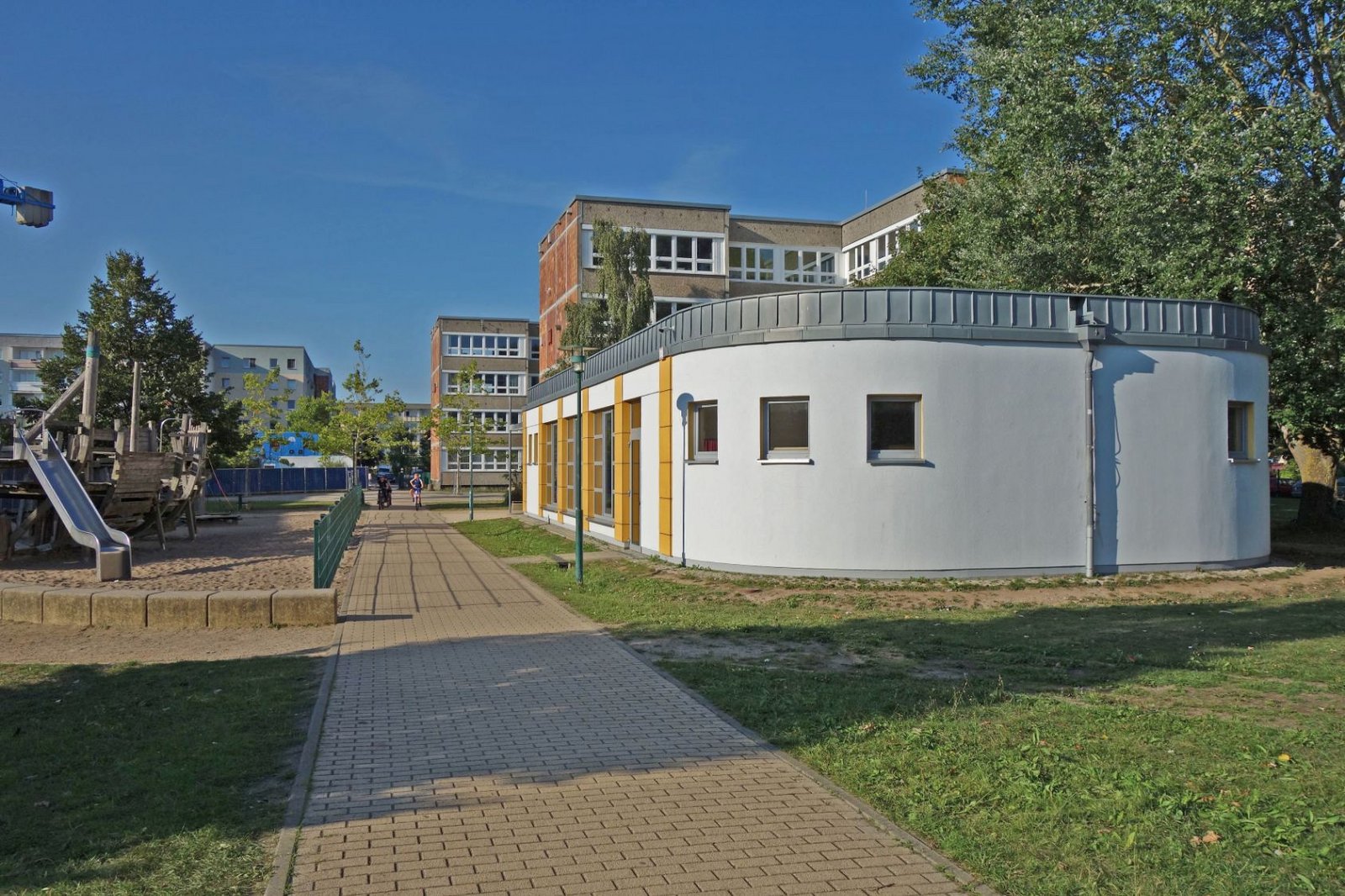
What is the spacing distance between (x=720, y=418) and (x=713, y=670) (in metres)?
8.14

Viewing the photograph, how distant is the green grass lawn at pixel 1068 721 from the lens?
4570 millimetres

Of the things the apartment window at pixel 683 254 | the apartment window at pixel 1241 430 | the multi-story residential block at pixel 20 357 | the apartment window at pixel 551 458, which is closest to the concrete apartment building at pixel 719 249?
the apartment window at pixel 683 254

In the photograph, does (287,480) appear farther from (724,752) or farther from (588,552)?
(724,752)

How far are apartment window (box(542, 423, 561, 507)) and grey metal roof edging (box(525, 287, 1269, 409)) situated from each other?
1418 centimetres

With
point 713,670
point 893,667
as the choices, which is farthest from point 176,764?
point 893,667

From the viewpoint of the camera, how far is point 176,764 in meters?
6.01

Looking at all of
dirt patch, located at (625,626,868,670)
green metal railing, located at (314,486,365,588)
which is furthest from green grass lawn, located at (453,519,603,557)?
dirt patch, located at (625,626,868,670)

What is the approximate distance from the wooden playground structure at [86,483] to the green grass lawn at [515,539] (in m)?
7.24

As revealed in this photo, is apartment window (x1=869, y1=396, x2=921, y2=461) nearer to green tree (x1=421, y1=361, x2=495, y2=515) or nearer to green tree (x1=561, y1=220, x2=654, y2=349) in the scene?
green tree (x1=561, y1=220, x2=654, y2=349)

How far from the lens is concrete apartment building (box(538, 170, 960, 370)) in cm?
4797

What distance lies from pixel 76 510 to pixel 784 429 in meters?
12.1

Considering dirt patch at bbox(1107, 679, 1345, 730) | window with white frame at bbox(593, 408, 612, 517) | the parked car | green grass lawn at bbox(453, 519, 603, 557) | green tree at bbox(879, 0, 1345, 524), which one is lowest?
green grass lawn at bbox(453, 519, 603, 557)

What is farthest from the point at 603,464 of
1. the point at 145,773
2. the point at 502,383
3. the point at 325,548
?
the point at 502,383

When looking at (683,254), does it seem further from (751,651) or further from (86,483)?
(751,651)
